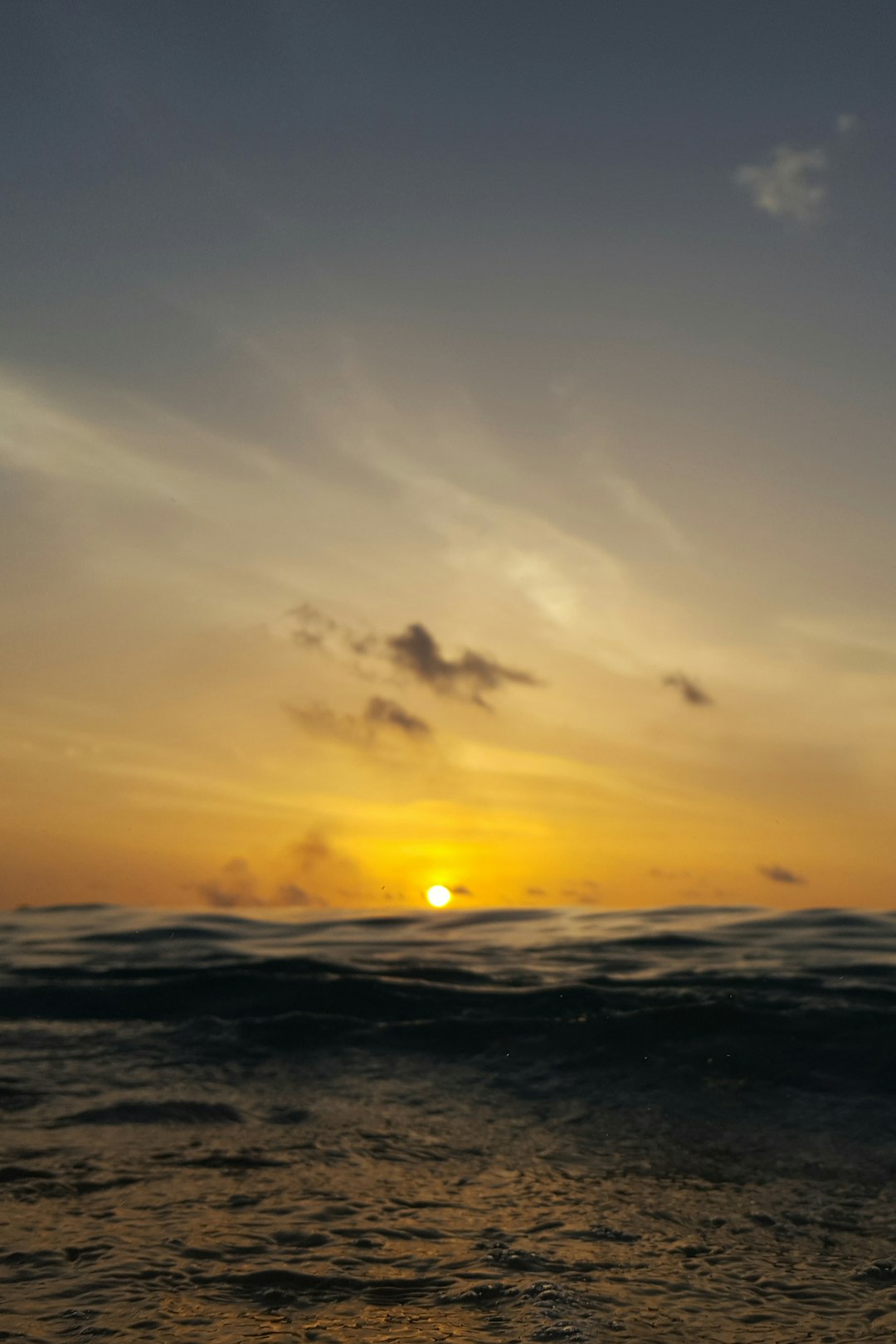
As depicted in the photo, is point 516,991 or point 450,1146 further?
point 516,991

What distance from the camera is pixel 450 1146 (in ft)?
22.9

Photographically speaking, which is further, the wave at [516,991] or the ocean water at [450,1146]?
the wave at [516,991]

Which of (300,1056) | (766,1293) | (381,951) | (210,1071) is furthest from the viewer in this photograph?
(381,951)

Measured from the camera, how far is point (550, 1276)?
457cm

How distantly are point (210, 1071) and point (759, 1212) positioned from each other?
16.4 ft

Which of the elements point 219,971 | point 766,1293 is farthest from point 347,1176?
point 219,971

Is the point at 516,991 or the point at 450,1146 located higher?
the point at 516,991

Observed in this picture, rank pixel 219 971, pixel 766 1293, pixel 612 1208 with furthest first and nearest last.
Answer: pixel 219 971 → pixel 612 1208 → pixel 766 1293

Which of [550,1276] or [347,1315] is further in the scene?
[550,1276]

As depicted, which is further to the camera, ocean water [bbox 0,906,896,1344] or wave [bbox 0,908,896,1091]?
wave [bbox 0,908,896,1091]

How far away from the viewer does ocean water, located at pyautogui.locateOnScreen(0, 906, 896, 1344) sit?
14.0ft

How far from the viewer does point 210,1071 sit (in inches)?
354

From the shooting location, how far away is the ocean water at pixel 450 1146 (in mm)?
4266

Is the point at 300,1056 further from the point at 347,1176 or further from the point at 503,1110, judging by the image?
the point at 347,1176
